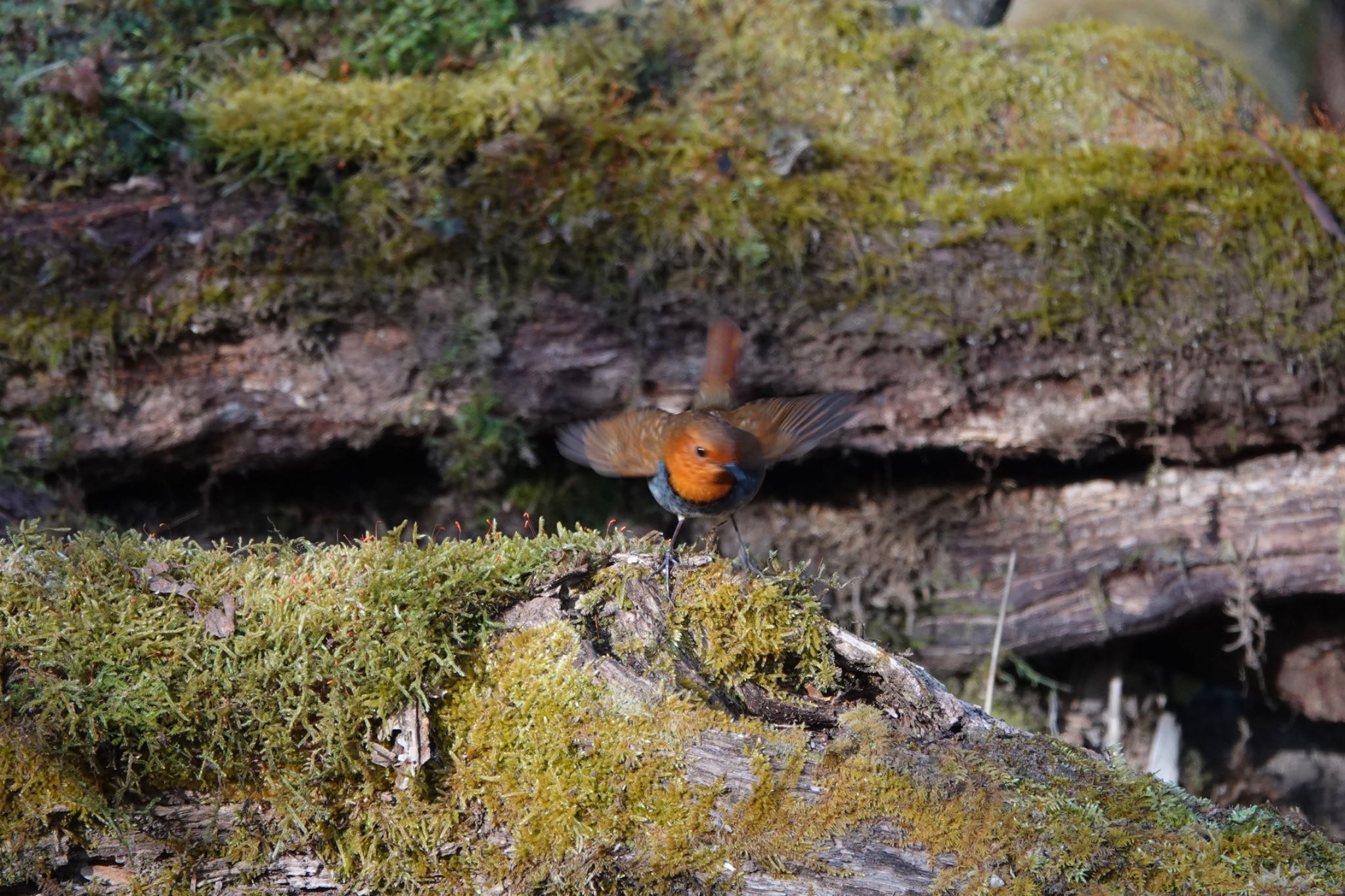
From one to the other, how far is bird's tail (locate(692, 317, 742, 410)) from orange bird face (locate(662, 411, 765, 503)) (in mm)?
656

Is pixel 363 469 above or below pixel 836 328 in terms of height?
below

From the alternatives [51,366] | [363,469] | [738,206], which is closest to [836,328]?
[738,206]

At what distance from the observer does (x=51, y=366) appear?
4.64 meters

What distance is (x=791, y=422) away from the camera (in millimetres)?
3537

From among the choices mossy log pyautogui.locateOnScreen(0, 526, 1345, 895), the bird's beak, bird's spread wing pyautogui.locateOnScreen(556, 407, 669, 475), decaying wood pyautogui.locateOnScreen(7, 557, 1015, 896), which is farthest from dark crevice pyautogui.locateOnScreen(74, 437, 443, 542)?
decaying wood pyautogui.locateOnScreen(7, 557, 1015, 896)

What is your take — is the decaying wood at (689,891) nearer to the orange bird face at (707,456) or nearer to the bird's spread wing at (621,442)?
the orange bird face at (707,456)

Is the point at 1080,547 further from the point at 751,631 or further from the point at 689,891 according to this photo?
the point at 689,891

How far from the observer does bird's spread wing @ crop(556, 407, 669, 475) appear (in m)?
3.54

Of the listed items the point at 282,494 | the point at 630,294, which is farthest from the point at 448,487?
the point at 630,294

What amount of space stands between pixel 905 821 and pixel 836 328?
3054 mm

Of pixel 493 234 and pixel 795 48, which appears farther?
pixel 795 48

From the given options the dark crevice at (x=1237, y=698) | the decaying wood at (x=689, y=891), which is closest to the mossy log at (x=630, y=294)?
the dark crevice at (x=1237, y=698)

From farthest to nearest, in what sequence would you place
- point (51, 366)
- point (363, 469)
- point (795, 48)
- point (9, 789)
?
point (795, 48), point (363, 469), point (51, 366), point (9, 789)

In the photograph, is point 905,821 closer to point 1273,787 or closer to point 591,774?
point 591,774
